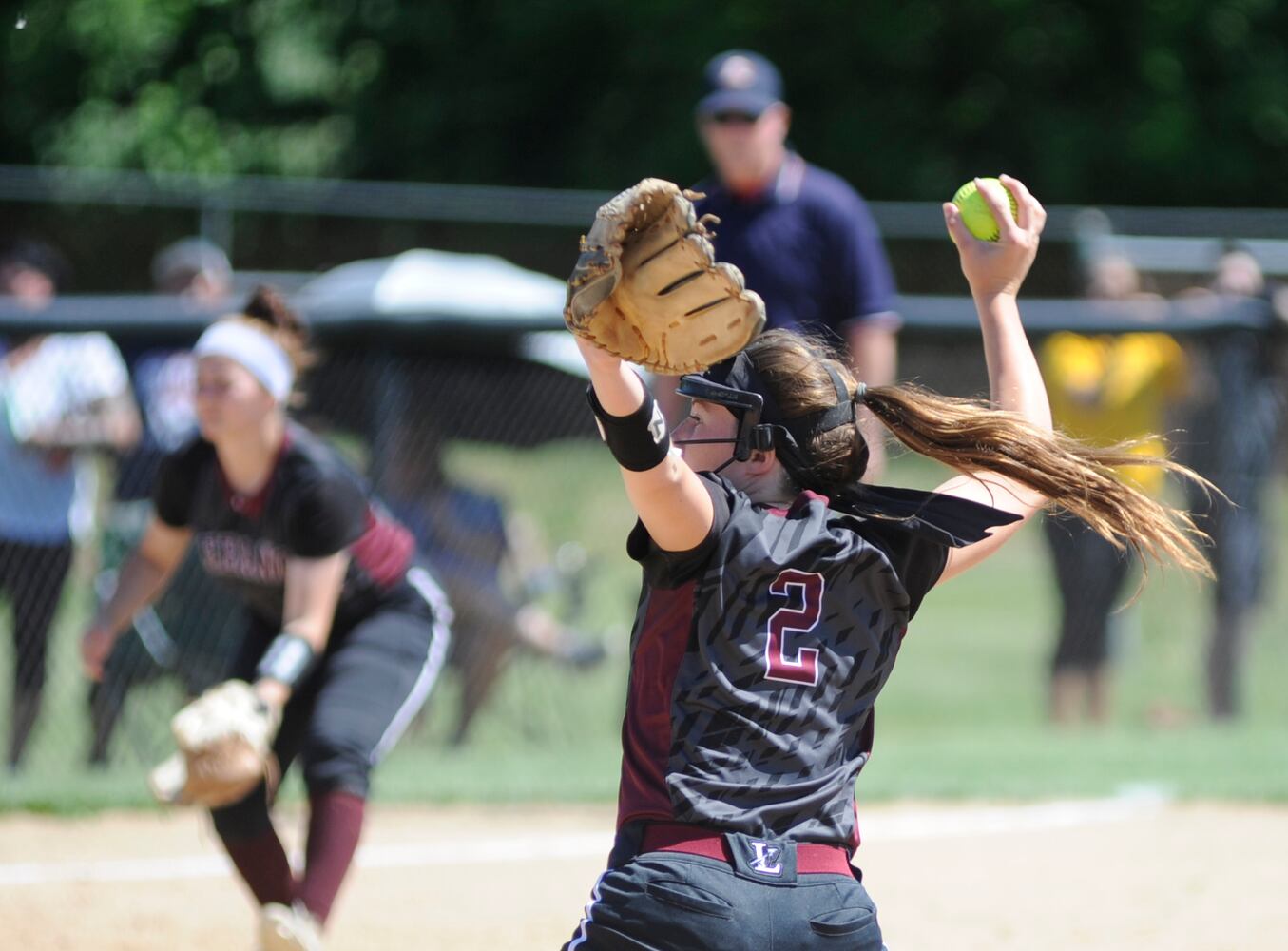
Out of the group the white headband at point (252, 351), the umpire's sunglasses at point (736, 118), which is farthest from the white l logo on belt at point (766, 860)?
A: the umpire's sunglasses at point (736, 118)

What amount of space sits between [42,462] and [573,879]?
321 centimetres

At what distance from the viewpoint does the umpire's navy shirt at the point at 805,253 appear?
5.03m

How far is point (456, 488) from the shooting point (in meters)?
7.64

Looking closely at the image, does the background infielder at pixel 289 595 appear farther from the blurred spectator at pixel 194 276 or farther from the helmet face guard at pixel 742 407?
the blurred spectator at pixel 194 276

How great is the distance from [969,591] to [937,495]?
402 inches

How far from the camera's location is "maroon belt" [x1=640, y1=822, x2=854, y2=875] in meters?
2.41

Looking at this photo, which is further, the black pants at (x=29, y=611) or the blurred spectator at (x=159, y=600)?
the blurred spectator at (x=159, y=600)

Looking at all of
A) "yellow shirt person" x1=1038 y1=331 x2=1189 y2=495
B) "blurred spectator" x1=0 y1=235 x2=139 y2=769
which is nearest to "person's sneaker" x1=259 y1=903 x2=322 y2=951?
"blurred spectator" x1=0 y1=235 x2=139 y2=769

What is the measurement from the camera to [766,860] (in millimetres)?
2414

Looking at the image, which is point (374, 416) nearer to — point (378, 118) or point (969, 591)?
point (969, 591)

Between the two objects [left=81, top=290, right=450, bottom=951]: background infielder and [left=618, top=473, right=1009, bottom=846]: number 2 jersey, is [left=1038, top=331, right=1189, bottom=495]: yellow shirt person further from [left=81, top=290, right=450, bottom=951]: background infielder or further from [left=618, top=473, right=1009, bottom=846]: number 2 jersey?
[left=618, top=473, right=1009, bottom=846]: number 2 jersey

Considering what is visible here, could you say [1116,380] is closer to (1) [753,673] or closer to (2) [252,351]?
(2) [252,351]

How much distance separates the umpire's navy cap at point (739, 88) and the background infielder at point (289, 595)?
1.57 metres

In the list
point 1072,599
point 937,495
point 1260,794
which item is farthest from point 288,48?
point 937,495
